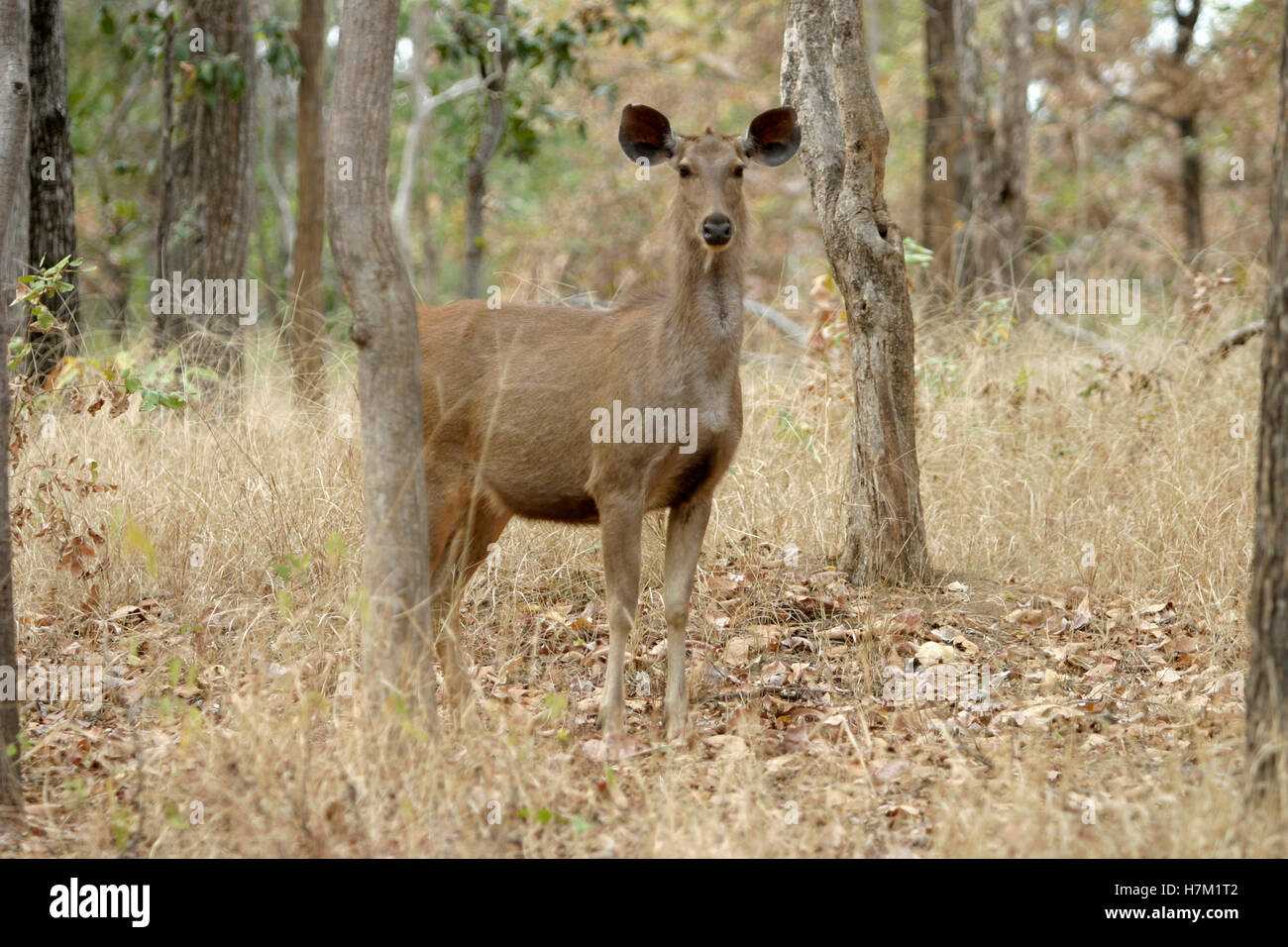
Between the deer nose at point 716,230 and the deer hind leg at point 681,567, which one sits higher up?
the deer nose at point 716,230

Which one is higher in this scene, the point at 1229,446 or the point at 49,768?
the point at 1229,446

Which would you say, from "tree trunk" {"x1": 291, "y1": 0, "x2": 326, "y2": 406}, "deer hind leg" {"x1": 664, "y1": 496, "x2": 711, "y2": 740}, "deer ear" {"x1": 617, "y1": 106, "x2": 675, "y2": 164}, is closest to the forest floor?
"deer hind leg" {"x1": 664, "y1": 496, "x2": 711, "y2": 740}

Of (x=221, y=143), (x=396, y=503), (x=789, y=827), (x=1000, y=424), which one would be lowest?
(x=789, y=827)

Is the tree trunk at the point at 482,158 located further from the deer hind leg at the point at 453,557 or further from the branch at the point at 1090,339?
the deer hind leg at the point at 453,557

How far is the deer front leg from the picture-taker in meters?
5.83

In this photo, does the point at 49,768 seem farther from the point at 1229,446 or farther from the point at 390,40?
the point at 1229,446

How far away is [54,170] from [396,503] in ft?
20.8

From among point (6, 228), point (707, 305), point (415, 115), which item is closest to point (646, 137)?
point (707, 305)

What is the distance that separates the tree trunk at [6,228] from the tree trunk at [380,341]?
4.18ft

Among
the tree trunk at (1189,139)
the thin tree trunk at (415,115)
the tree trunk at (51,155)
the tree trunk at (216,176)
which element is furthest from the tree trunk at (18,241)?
the tree trunk at (1189,139)

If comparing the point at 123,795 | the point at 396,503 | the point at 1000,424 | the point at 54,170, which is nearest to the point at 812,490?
the point at 1000,424

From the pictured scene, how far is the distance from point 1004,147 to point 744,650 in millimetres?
10009

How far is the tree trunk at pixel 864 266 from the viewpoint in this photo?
727cm

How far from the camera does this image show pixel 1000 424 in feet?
32.0
